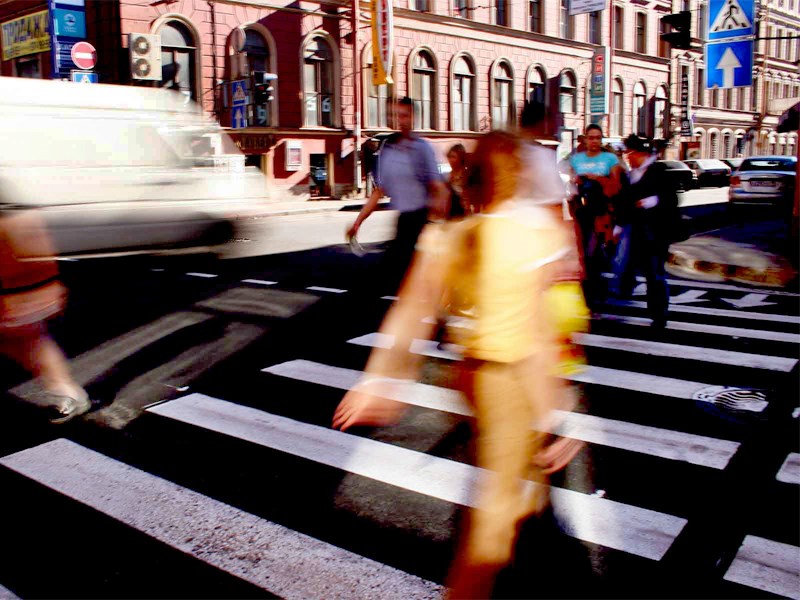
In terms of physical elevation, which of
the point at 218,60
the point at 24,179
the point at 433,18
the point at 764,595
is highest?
the point at 433,18

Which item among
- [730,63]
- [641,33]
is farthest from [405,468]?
[641,33]

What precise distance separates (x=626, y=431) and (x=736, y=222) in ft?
53.9

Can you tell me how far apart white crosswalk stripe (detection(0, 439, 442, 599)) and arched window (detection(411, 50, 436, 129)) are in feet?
99.1

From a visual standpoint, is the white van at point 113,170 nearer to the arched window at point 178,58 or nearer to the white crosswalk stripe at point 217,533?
the white crosswalk stripe at point 217,533

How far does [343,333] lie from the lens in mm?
7668

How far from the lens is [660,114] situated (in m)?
49.6

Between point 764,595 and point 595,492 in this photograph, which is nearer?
point 764,595

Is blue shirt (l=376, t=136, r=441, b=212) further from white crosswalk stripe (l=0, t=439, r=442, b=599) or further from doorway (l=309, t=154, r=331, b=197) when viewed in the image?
doorway (l=309, t=154, r=331, b=197)

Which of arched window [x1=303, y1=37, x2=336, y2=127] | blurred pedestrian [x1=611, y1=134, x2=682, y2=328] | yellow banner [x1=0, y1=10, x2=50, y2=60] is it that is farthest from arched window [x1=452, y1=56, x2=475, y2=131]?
blurred pedestrian [x1=611, y1=134, x2=682, y2=328]

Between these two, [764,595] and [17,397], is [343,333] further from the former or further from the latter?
[764,595]

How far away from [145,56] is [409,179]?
808 inches

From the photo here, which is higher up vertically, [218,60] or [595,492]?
[218,60]

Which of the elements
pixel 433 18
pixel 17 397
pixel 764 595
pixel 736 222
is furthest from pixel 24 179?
pixel 433 18

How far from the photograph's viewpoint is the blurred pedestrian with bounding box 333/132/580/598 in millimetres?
2709
